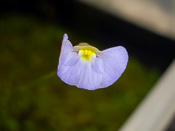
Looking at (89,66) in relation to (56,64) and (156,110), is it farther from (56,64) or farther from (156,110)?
(56,64)

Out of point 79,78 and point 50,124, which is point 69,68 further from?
point 50,124

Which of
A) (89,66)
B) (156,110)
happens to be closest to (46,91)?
(156,110)

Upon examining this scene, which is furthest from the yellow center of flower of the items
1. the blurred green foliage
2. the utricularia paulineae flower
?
the blurred green foliage

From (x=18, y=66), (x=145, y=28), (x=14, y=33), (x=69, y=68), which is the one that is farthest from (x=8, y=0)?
(x=69, y=68)

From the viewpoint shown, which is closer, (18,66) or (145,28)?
(18,66)

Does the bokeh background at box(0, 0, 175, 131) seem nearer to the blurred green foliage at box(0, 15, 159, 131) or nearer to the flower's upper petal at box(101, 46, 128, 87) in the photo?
the blurred green foliage at box(0, 15, 159, 131)

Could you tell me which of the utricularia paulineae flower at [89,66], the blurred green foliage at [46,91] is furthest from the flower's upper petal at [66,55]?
the blurred green foliage at [46,91]

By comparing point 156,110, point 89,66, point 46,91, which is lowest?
point 46,91
